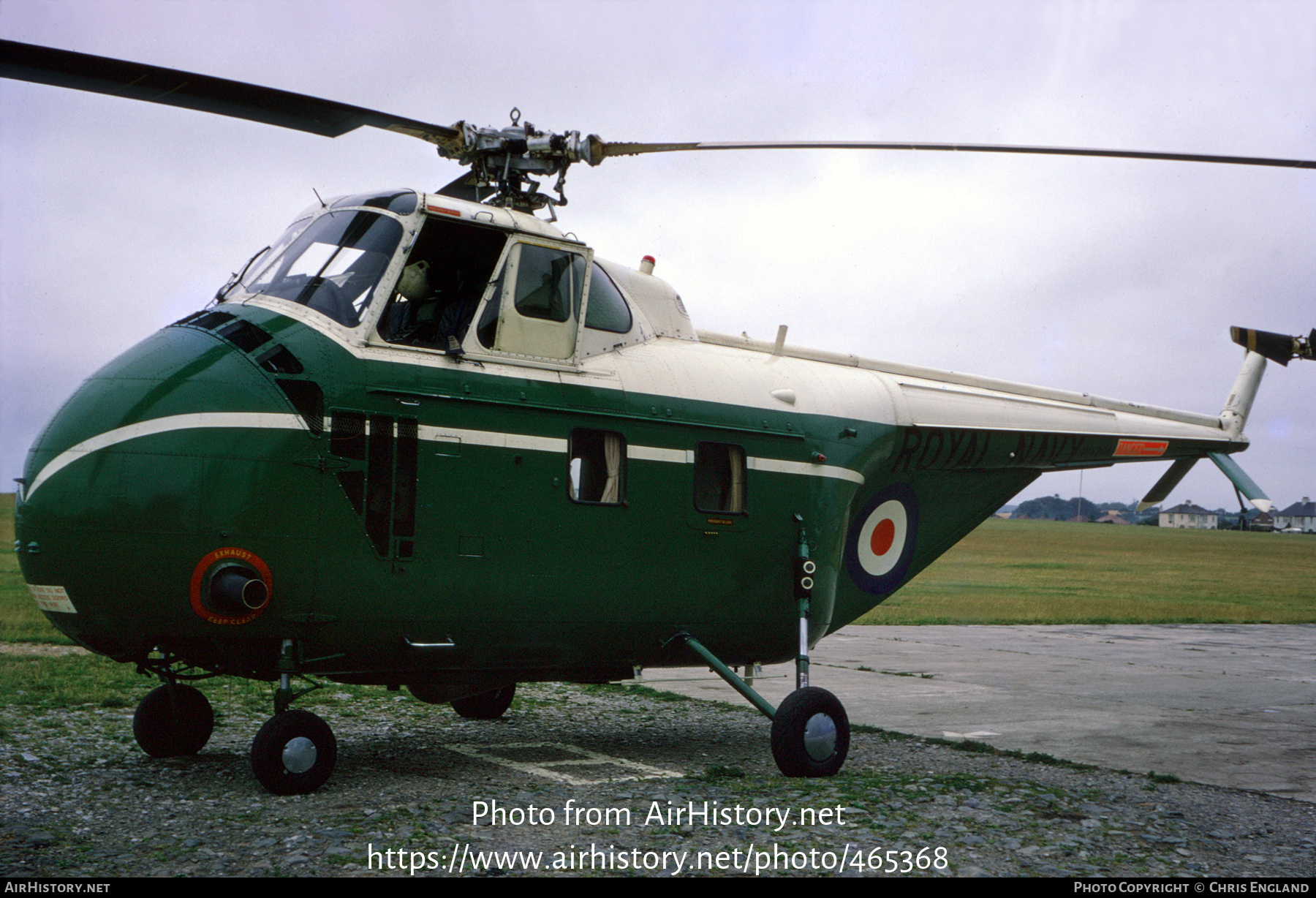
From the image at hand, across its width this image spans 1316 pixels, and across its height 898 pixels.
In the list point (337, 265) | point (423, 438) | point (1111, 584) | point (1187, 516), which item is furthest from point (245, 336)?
point (1187, 516)

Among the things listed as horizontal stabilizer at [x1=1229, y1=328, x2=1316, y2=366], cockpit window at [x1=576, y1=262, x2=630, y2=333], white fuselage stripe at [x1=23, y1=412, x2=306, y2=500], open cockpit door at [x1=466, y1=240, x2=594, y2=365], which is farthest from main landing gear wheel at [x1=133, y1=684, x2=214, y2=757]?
horizontal stabilizer at [x1=1229, y1=328, x2=1316, y2=366]

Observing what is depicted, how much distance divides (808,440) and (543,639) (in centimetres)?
288

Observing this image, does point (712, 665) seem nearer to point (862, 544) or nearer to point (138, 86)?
point (862, 544)

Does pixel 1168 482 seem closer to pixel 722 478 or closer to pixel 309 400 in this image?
pixel 722 478

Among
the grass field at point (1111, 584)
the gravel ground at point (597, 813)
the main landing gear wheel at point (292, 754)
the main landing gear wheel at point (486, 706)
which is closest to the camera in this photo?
the gravel ground at point (597, 813)

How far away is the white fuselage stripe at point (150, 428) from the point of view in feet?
20.0

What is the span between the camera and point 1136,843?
6.09 metres

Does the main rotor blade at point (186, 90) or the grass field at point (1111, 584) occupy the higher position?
the main rotor blade at point (186, 90)

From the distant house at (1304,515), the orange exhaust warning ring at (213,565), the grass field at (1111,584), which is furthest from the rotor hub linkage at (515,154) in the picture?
the distant house at (1304,515)

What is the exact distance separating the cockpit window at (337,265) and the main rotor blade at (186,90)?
66 cm

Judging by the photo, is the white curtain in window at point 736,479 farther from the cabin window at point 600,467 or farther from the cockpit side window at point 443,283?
the cockpit side window at point 443,283

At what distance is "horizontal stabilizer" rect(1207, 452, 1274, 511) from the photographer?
11320 millimetres

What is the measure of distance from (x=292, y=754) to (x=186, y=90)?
4.14 metres
